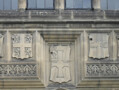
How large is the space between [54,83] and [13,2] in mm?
2613

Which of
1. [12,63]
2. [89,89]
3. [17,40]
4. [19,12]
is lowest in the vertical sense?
[89,89]

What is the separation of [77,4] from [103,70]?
2.07 m

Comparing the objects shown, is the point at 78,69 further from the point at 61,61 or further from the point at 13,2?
the point at 13,2

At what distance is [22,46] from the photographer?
10.0 m

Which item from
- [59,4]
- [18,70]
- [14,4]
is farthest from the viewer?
[14,4]

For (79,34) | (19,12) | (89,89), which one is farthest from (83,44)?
(19,12)

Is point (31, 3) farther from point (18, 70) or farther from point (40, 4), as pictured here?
point (18, 70)

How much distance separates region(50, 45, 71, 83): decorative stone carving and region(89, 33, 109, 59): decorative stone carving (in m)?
0.67

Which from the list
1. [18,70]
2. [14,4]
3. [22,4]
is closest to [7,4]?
[14,4]

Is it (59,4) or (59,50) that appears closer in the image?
(59,50)

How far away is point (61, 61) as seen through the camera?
10133mm

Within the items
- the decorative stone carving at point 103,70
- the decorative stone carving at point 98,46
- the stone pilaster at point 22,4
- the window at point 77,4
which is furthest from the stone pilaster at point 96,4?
the stone pilaster at point 22,4

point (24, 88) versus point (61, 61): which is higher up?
point (61, 61)

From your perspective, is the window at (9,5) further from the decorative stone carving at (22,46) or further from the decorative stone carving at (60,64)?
the decorative stone carving at (60,64)
